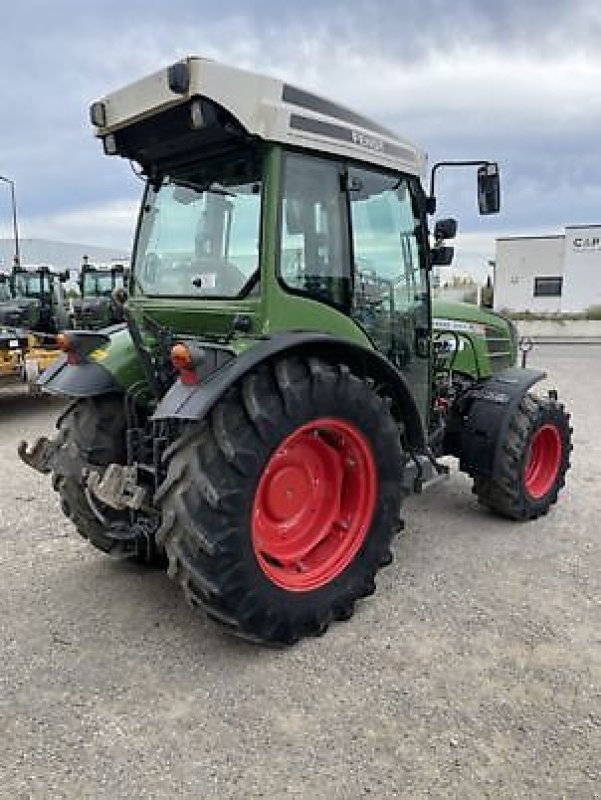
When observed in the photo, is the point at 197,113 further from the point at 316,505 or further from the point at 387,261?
the point at 316,505

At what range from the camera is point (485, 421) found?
4207mm

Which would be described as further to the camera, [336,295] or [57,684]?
[336,295]

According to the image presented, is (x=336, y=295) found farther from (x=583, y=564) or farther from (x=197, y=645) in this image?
(x=583, y=564)

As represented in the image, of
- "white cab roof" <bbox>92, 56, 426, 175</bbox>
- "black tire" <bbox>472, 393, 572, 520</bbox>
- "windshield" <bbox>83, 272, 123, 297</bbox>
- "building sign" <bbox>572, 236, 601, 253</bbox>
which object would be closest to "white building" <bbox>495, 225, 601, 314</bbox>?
"building sign" <bbox>572, 236, 601, 253</bbox>

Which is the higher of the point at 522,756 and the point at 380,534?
the point at 380,534

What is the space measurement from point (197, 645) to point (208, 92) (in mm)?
2326

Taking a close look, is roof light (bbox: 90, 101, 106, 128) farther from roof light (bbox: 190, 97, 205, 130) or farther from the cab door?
the cab door

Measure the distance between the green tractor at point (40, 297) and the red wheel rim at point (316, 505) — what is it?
9386 millimetres

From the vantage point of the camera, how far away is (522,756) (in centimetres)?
224

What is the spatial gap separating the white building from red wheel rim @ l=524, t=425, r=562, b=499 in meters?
28.2

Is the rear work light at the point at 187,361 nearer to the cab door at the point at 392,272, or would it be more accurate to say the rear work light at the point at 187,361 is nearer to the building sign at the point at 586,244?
the cab door at the point at 392,272

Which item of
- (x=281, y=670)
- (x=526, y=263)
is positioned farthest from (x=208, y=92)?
(x=526, y=263)

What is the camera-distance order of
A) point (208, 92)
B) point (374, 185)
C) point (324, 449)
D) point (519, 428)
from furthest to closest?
point (519, 428) → point (374, 185) → point (324, 449) → point (208, 92)

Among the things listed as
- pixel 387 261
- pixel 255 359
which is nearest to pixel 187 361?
pixel 255 359
